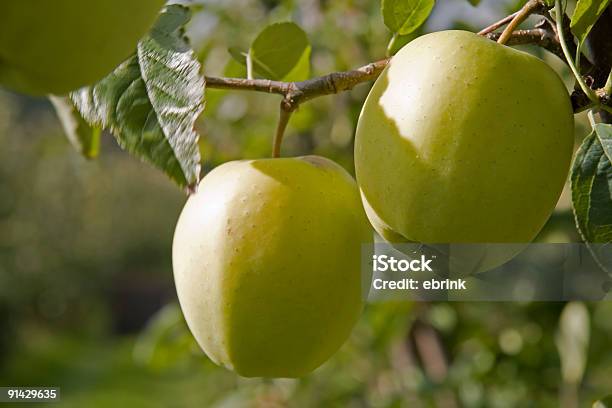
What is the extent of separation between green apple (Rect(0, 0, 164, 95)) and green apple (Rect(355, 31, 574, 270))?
223 mm

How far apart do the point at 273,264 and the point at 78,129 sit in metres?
0.27

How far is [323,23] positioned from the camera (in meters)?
1.66

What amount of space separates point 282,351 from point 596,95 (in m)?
0.29

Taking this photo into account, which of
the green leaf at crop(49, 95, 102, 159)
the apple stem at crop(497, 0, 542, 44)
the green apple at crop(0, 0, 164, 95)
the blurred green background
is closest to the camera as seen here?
the green apple at crop(0, 0, 164, 95)

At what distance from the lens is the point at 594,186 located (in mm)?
518

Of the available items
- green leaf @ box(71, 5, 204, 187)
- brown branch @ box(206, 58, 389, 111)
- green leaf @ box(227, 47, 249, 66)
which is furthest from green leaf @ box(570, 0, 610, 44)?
green leaf @ box(227, 47, 249, 66)

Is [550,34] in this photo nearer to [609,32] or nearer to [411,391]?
[609,32]

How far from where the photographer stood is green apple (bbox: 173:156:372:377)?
585mm

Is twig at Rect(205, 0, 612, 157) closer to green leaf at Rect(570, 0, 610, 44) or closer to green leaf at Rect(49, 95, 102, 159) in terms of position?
green leaf at Rect(570, 0, 610, 44)

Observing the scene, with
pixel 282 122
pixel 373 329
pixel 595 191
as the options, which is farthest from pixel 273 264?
pixel 373 329

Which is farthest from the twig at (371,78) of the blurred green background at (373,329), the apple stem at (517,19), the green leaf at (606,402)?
the green leaf at (606,402)

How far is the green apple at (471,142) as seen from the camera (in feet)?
1.60

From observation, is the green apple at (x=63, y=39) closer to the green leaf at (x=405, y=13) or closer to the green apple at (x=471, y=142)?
the green apple at (x=471, y=142)

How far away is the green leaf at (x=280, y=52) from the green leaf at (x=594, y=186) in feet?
1.08
